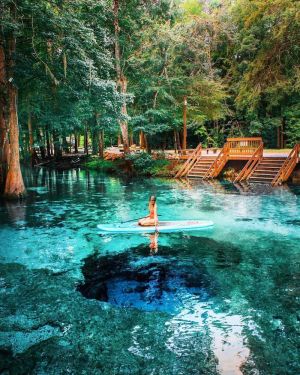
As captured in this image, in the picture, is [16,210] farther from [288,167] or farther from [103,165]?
[103,165]

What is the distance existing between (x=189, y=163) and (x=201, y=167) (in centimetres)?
101

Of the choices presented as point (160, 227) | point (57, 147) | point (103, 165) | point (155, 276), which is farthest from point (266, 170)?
point (57, 147)

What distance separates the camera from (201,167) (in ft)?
88.0

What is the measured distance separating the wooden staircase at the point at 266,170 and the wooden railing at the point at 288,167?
35 cm

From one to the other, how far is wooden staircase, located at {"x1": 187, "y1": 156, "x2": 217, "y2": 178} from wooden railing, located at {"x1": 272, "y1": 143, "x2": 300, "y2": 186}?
542 centimetres

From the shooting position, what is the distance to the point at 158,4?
27.5 metres

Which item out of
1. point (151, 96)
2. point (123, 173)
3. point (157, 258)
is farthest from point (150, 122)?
point (157, 258)

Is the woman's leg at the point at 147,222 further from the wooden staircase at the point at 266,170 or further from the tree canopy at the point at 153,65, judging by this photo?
the wooden staircase at the point at 266,170

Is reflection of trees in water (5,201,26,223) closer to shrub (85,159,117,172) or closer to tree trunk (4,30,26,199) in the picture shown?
tree trunk (4,30,26,199)

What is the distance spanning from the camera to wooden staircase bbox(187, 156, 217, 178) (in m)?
26.0

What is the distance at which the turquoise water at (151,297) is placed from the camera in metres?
5.06

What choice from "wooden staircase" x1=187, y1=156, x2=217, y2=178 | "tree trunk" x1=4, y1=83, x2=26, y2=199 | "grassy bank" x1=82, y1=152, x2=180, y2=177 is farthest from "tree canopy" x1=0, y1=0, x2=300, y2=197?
"wooden staircase" x1=187, y1=156, x2=217, y2=178

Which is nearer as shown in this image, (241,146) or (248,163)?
(248,163)

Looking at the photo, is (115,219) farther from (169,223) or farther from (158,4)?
(158,4)
